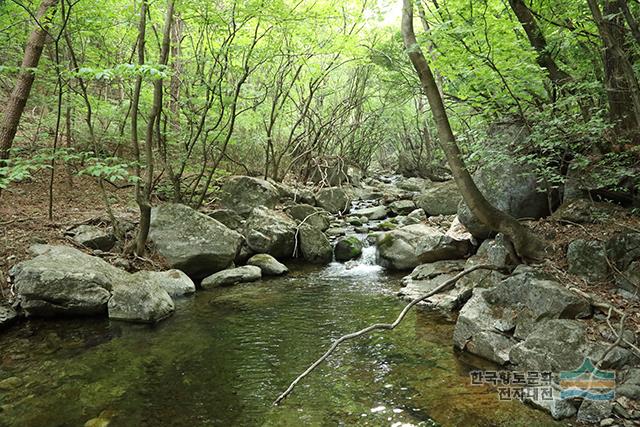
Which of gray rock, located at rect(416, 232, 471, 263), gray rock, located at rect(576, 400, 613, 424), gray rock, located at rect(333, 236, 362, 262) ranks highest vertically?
gray rock, located at rect(416, 232, 471, 263)

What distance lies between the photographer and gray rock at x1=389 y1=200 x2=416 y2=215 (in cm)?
1592

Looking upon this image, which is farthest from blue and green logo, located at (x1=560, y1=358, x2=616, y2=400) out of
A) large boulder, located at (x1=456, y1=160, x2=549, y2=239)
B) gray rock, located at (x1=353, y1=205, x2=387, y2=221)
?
gray rock, located at (x1=353, y1=205, x2=387, y2=221)

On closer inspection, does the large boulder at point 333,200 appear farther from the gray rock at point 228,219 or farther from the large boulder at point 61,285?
the large boulder at point 61,285

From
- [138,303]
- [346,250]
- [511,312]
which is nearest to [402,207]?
[346,250]

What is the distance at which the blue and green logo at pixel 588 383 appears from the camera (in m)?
3.66

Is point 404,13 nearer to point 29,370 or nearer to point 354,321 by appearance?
point 354,321

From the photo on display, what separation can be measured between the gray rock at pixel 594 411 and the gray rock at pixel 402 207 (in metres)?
12.3

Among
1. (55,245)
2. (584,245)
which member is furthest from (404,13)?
(55,245)

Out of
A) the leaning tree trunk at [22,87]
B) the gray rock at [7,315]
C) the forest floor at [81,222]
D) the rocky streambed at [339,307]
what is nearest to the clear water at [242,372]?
the rocky streambed at [339,307]

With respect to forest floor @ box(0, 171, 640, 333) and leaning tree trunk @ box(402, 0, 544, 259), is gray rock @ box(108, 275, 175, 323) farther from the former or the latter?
leaning tree trunk @ box(402, 0, 544, 259)

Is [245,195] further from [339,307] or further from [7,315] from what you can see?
[7,315]

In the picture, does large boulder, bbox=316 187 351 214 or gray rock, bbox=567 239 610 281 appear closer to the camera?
gray rock, bbox=567 239 610 281

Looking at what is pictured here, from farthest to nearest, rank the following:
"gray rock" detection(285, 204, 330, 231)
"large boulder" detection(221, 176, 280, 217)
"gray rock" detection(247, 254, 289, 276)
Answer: "gray rock" detection(285, 204, 330, 231)
"large boulder" detection(221, 176, 280, 217)
"gray rock" detection(247, 254, 289, 276)

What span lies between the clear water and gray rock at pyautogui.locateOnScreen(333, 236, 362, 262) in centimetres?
358
